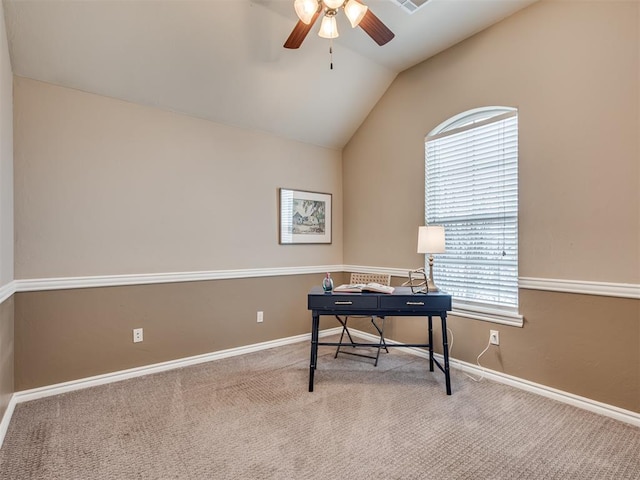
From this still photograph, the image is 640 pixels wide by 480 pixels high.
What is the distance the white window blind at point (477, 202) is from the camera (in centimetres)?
278

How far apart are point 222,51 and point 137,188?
1391 millimetres

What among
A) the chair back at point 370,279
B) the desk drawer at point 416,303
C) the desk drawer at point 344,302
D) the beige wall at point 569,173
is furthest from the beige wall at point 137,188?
the beige wall at point 569,173

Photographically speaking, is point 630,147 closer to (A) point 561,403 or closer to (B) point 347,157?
(A) point 561,403

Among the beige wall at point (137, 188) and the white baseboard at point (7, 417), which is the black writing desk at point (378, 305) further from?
the white baseboard at point (7, 417)

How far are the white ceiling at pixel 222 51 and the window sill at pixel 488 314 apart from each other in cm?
242

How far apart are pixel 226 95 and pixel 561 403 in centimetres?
376

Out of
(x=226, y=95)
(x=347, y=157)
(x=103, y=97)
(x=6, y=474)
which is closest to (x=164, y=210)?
(x=103, y=97)

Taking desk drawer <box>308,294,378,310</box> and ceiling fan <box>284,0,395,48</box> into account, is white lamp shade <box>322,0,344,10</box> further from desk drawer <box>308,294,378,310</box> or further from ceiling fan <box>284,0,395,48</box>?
desk drawer <box>308,294,378,310</box>

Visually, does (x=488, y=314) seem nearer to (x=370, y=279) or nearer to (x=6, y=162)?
(x=370, y=279)

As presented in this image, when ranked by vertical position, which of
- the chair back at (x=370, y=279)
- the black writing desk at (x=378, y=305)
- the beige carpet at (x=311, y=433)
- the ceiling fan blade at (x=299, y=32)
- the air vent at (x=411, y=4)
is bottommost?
the beige carpet at (x=311, y=433)

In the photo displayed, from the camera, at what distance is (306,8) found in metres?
1.92

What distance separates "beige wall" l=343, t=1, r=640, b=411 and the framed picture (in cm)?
167

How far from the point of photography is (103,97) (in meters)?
2.75

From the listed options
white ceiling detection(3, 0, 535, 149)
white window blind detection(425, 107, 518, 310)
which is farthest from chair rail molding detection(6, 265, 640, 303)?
white ceiling detection(3, 0, 535, 149)
